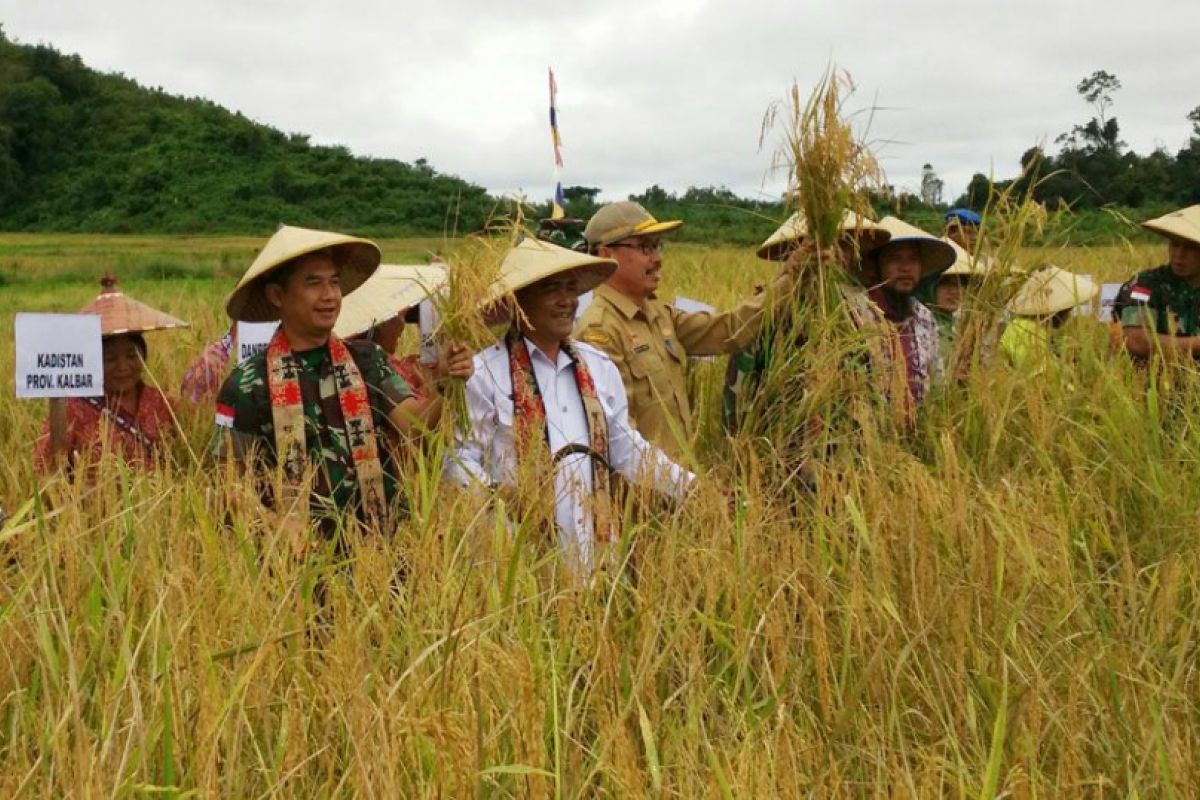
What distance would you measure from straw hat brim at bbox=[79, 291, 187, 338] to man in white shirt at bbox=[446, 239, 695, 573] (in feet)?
4.01

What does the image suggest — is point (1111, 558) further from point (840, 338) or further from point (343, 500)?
point (343, 500)

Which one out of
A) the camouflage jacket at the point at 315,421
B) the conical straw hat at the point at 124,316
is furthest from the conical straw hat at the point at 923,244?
the conical straw hat at the point at 124,316

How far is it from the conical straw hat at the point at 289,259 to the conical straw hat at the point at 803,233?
1111 mm

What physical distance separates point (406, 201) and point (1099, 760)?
31.7m

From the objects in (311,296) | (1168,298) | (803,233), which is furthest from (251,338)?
(1168,298)

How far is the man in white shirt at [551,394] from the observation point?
9.60 feet

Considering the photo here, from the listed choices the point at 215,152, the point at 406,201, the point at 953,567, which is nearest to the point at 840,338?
the point at 953,567

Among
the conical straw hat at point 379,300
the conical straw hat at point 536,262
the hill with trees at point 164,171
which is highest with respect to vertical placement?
the hill with trees at point 164,171

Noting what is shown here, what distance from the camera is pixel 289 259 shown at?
3.15 metres

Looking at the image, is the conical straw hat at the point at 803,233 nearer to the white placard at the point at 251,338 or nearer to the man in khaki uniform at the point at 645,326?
the man in khaki uniform at the point at 645,326

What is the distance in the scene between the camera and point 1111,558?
2.78 m

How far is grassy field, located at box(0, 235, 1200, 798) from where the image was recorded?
1771 millimetres

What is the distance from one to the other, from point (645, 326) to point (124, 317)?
1.58 m

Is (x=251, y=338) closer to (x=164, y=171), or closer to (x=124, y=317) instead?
(x=124, y=317)
